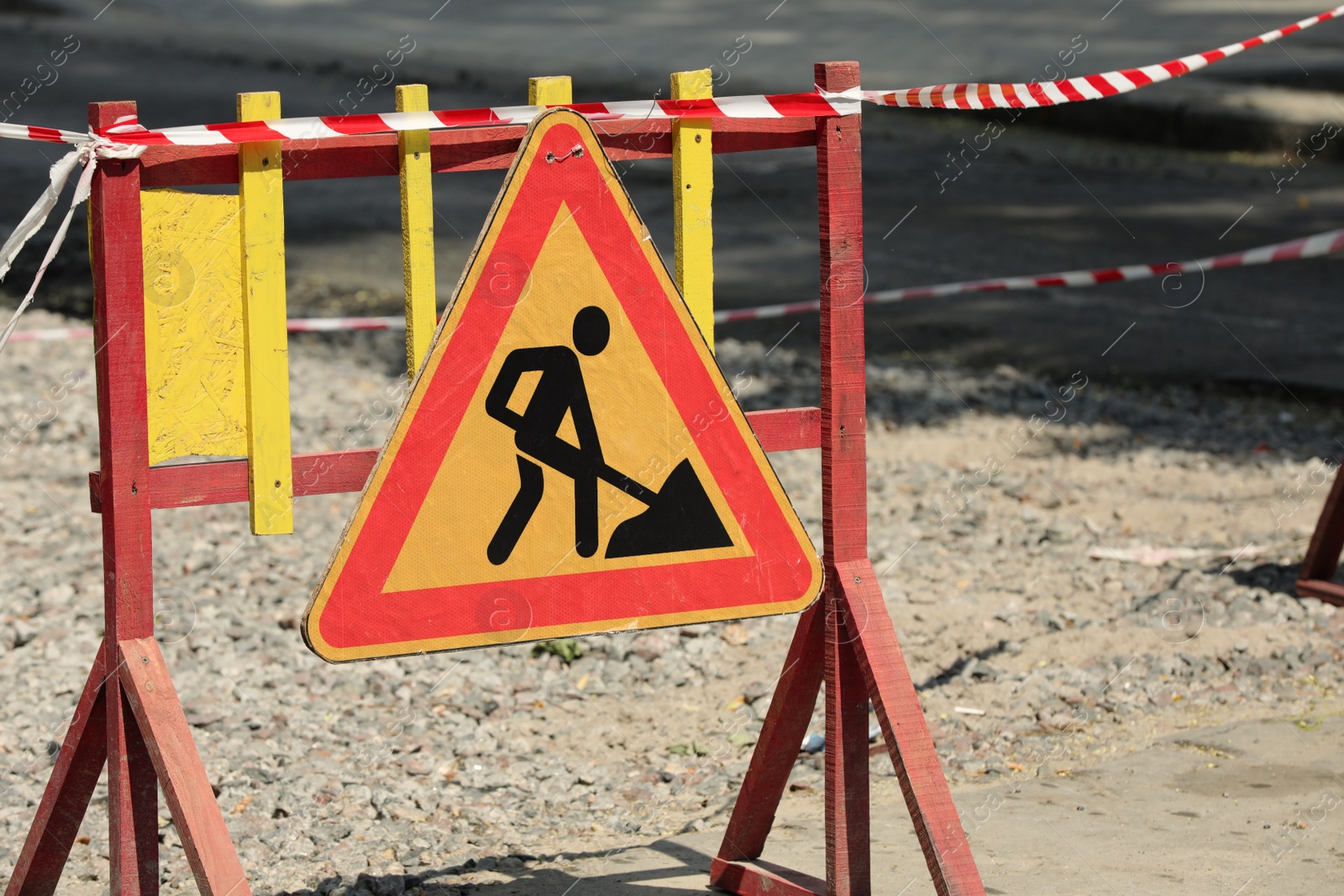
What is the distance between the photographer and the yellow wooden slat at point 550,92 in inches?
129

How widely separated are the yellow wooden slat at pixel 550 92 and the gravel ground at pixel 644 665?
2.07 metres

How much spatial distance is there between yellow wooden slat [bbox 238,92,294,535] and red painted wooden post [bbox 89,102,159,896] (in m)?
0.21

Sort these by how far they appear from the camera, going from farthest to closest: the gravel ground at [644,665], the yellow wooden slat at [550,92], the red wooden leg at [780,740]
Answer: the gravel ground at [644,665] < the red wooden leg at [780,740] < the yellow wooden slat at [550,92]

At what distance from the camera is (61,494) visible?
287 inches

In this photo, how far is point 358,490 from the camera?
131 inches

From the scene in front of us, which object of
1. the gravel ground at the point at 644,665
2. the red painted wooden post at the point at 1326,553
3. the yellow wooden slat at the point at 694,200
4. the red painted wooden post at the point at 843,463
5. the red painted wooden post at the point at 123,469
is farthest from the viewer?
the red painted wooden post at the point at 1326,553

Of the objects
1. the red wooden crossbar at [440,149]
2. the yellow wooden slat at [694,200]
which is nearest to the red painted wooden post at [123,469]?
the red wooden crossbar at [440,149]

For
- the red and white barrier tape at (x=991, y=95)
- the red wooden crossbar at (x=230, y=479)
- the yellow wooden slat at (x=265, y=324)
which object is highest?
the red and white barrier tape at (x=991, y=95)

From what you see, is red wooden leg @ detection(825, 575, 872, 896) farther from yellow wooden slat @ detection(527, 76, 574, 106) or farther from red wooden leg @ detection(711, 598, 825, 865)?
yellow wooden slat @ detection(527, 76, 574, 106)

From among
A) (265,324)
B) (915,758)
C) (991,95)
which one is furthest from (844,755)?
(991,95)

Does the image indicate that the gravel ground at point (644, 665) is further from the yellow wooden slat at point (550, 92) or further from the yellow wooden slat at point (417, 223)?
the yellow wooden slat at point (550, 92)

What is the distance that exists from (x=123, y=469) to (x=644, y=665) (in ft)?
9.39

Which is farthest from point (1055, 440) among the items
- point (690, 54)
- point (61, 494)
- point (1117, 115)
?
point (690, 54)

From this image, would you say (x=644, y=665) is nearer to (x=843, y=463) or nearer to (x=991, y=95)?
(x=843, y=463)
